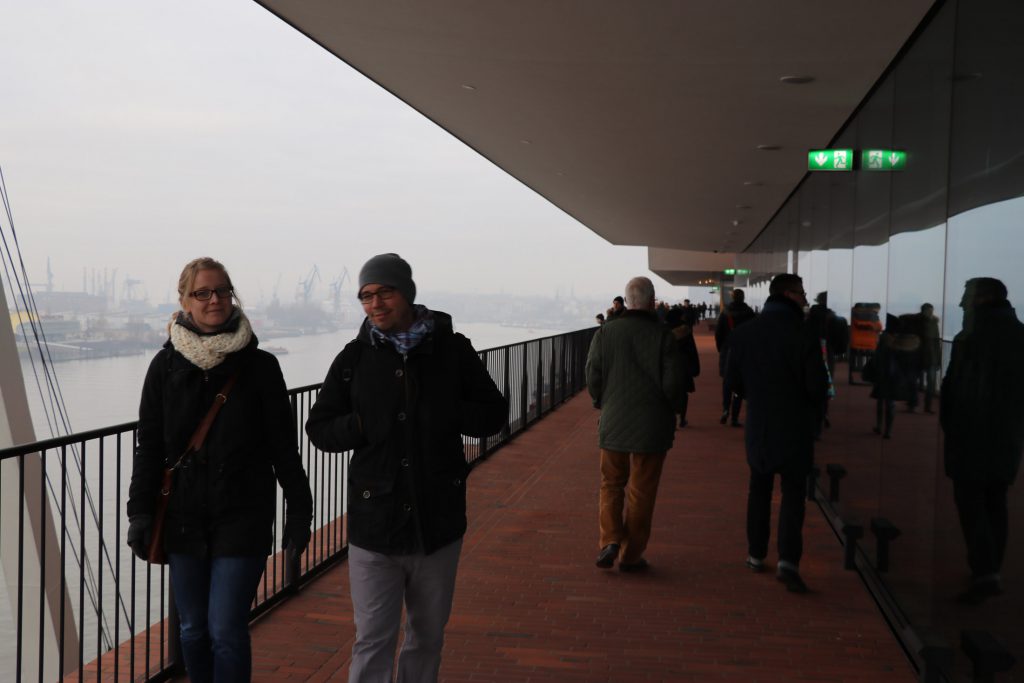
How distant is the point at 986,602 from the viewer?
3.16 meters

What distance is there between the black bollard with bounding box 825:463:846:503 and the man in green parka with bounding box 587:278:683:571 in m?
1.96

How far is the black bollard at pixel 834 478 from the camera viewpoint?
22.4ft

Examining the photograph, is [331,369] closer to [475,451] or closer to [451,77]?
[451,77]

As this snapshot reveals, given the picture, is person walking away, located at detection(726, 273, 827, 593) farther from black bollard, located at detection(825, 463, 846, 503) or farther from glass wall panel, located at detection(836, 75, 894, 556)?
black bollard, located at detection(825, 463, 846, 503)

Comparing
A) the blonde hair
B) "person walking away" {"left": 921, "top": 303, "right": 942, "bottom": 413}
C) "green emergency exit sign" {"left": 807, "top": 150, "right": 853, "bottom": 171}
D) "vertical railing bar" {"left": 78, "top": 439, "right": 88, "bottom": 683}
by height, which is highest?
"green emergency exit sign" {"left": 807, "top": 150, "right": 853, "bottom": 171}

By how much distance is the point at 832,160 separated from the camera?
7633 millimetres

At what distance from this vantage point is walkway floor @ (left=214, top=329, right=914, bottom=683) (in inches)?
164

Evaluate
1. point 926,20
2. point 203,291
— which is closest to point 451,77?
point 926,20

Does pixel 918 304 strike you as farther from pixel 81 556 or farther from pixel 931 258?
pixel 81 556

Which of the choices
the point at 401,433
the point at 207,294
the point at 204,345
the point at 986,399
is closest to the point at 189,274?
the point at 207,294

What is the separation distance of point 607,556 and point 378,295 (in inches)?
129

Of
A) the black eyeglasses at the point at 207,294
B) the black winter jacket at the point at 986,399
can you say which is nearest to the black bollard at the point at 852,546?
the black winter jacket at the point at 986,399

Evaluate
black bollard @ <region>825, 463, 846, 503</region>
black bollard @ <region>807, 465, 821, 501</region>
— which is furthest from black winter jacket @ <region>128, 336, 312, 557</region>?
black bollard @ <region>807, 465, 821, 501</region>

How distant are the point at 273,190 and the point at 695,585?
79.6 m
